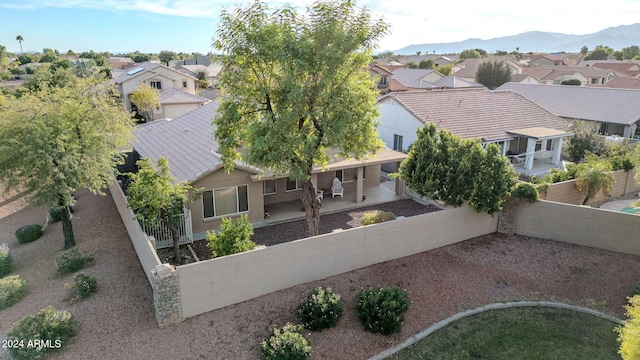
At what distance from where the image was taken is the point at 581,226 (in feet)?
54.7

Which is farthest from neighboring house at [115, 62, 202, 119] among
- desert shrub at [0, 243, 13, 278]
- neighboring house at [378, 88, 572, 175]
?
desert shrub at [0, 243, 13, 278]

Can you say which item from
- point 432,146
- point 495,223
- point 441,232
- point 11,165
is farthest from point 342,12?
point 11,165

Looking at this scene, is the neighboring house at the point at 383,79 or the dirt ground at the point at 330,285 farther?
the neighboring house at the point at 383,79

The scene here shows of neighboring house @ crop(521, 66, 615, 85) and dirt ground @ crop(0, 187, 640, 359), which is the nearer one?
dirt ground @ crop(0, 187, 640, 359)

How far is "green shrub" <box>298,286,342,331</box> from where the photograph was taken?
11.9 m

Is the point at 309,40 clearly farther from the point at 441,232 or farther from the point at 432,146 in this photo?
the point at 441,232

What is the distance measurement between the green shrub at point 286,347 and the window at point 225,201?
335 inches

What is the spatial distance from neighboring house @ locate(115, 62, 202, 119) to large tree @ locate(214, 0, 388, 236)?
3367 centimetres

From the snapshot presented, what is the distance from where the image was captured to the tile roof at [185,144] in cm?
1831

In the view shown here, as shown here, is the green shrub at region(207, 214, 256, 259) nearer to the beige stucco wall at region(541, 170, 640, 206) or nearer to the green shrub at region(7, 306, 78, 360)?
the green shrub at region(7, 306, 78, 360)

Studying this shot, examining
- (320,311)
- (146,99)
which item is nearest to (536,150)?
(320,311)

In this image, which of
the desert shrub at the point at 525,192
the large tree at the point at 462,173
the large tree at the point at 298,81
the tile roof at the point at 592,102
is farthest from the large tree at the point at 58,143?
the tile roof at the point at 592,102

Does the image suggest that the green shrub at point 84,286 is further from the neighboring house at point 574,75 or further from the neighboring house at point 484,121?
the neighboring house at point 574,75

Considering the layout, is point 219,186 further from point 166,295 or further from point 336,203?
point 166,295
